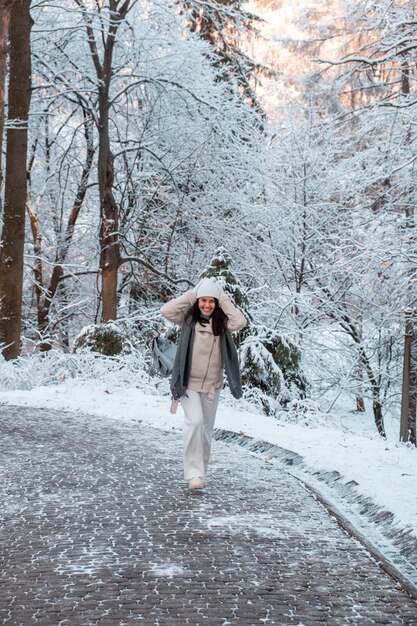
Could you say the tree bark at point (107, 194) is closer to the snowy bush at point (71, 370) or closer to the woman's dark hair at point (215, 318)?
the snowy bush at point (71, 370)

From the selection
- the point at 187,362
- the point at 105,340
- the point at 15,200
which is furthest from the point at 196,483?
the point at 15,200

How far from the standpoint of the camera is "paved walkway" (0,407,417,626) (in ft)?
14.1

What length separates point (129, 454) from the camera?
29.7 ft

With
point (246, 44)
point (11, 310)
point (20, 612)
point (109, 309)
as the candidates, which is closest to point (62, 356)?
point (11, 310)

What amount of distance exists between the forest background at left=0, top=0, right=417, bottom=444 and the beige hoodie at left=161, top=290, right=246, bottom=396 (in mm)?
7456

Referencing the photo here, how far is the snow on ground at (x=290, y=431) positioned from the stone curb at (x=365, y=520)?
79 mm

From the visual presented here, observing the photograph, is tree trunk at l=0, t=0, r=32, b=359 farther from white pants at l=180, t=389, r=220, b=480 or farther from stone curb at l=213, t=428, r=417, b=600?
white pants at l=180, t=389, r=220, b=480

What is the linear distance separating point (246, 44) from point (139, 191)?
847 centimetres

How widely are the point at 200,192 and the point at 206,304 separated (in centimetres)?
1392

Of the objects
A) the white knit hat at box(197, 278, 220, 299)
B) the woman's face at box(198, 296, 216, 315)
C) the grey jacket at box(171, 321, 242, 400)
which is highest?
the white knit hat at box(197, 278, 220, 299)

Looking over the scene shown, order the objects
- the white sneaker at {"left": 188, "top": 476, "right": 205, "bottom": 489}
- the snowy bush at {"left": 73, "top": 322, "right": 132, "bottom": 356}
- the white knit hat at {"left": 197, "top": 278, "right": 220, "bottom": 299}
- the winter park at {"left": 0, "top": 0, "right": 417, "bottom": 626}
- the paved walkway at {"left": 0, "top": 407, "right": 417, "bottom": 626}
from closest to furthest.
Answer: the paved walkway at {"left": 0, "top": 407, "right": 417, "bottom": 626}
the winter park at {"left": 0, "top": 0, "right": 417, "bottom": 626}
the white sneaker at {"left": 188, "top": 476, "right": 205, "bottom": 489}
the white knit hat at {"left": 197, "top": 278, "right": 220, "bottom": 299}
the snowy bush at {"left": 73, "top": 322, "right": 132, "bottom": 356}

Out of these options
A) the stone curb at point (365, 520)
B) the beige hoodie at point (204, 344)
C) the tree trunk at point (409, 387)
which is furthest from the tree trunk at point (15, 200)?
the beige hoodie at point (204, 344)

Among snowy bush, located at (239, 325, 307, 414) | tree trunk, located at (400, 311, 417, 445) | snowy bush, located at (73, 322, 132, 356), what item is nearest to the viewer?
snowy bush, located at (239, 325, 307, 414)

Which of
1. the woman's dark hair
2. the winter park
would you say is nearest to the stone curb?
the winter park
